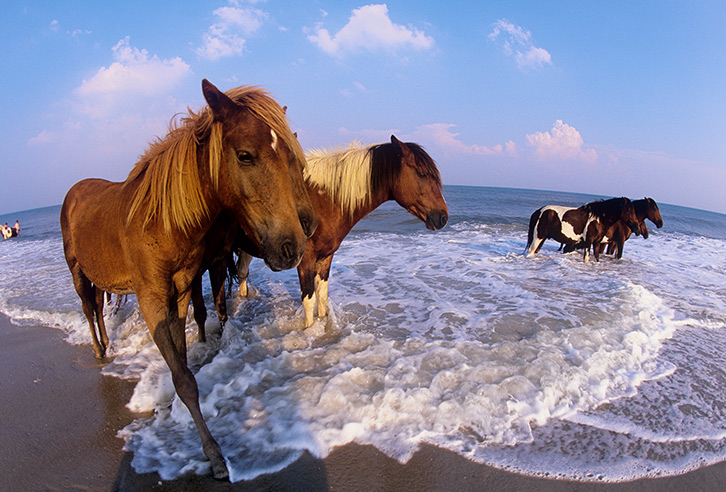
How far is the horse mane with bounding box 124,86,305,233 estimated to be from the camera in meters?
1.76

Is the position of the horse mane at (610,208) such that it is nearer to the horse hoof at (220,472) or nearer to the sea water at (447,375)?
the sea water at (447,375)

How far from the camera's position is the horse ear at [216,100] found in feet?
5.35

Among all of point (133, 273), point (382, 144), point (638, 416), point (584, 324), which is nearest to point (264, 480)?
point (133, 273)

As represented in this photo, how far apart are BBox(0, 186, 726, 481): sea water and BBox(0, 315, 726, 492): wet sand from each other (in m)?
0.07

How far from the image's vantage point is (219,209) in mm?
1923

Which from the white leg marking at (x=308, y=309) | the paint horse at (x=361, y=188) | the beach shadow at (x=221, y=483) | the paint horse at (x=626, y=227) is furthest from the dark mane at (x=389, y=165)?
the paint horse at (x=626, y=227)

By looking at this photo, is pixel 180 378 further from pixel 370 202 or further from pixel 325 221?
pixel 370 202

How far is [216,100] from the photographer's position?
1.69 m

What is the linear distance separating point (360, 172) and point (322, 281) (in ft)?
4.74

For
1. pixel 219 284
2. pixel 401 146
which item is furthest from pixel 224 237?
pixel 401 146

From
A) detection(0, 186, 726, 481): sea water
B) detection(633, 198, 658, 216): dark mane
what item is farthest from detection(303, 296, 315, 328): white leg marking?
detection(633, 198, 658, 216): dark mane

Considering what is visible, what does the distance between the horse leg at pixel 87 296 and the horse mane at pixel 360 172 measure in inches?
95.3

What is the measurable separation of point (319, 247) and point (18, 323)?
4322 millimetres

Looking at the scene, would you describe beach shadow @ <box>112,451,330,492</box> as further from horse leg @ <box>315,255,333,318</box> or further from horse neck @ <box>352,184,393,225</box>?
horse neck @ <box>352,184,393,225</box>
